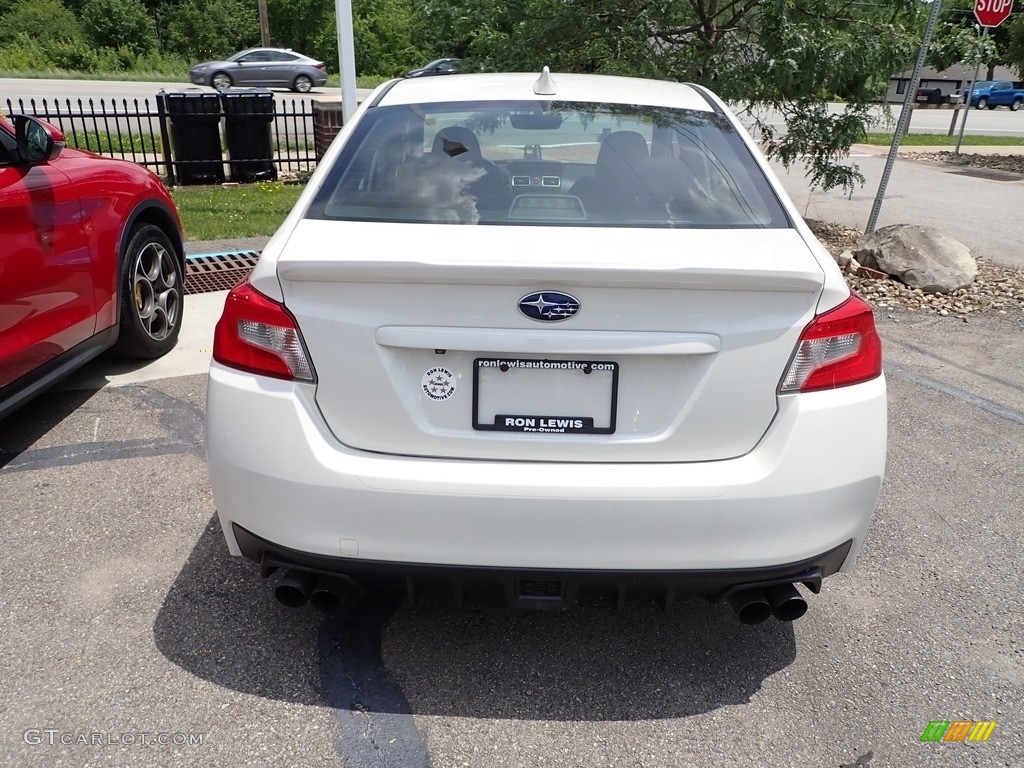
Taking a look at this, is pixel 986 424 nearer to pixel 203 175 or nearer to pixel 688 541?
pixel 688 541

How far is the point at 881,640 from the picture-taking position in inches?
111

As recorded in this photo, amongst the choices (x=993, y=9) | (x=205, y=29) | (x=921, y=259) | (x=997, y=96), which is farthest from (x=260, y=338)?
(x=205, y=29)

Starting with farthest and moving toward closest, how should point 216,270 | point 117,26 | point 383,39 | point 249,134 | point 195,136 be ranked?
point 383,39 → point 117,26 → point 249,134 → point 195,136 → point 216,270

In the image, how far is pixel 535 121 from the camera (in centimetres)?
304

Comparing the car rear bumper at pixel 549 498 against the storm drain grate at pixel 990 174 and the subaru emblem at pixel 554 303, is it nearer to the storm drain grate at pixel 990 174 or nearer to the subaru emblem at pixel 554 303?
the subaru emblem at pixel 554 303

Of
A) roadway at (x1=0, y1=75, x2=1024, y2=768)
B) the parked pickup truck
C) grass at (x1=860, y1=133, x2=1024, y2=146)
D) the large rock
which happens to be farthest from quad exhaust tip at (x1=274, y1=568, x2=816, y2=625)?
the parked pickup truck

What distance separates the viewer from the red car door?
3572mm

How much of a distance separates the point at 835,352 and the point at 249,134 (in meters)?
10.6

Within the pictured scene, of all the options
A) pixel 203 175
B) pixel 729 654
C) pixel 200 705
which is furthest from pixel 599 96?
pixel 203 175

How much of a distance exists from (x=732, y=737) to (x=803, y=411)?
937 mm

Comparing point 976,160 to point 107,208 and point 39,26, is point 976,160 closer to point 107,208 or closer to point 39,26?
point 107,208

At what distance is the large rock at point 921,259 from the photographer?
713cm

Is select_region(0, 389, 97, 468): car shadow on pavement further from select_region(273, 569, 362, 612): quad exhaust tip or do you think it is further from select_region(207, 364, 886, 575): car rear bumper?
select_region(207, 364, 886, 575): car rear bumper

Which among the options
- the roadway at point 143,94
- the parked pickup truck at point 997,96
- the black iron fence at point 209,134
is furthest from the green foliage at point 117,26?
the parked pickup truck at point 997,96
